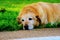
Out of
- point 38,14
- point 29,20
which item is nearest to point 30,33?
point 29,20

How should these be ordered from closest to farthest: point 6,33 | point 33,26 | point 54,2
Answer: point 6,33 < point 33,26 < point 54,2

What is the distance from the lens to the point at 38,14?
22.9 ft

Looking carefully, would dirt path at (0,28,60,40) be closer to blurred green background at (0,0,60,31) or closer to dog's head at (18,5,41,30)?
dog's head at (18,5,41,30)

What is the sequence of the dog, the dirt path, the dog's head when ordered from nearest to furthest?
the dirt path → the dog's head → the dog

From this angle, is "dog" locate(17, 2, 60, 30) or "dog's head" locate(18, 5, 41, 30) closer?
"dog's head" locate(18, 5, 41, 30)

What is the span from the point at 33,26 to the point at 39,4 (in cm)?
65

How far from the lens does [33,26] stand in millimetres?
6816

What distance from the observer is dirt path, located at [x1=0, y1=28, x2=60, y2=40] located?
6020mm

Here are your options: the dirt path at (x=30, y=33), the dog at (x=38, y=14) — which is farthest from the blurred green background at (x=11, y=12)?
the dirt path at (x=30, y=33)

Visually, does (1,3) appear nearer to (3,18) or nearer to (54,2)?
(3,18)

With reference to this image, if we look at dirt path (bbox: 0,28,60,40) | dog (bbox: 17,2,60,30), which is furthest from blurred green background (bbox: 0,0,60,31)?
dirt path (bbox: 0,28,60,40)

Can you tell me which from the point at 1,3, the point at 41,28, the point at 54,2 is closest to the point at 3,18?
the point at 1,3

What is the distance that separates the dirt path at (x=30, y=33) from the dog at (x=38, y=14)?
0.23 m

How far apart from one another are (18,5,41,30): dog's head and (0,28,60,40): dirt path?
0.15m
